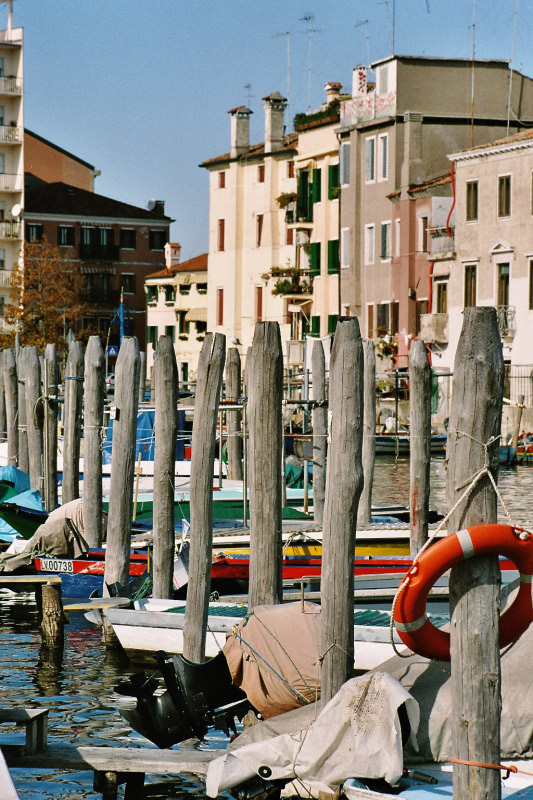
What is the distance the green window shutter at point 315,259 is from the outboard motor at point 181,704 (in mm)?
52593

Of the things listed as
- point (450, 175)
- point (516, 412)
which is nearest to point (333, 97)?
point (450, 175)

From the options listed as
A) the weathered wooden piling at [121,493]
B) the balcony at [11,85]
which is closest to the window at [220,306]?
the balcony at [11,85]

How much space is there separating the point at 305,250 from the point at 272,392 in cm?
5297

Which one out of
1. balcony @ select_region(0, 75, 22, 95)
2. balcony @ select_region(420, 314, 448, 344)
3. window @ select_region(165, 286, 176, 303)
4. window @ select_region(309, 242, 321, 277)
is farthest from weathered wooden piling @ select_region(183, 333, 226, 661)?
window @ select_region(165, 286, 176, 303)

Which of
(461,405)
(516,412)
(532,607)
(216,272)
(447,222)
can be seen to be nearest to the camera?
(461,405)

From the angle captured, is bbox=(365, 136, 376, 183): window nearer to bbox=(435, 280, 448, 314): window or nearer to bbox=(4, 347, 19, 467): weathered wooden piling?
bbox=(435, 280, 448, 314): window

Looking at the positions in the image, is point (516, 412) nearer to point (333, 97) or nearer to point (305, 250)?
point (305, 250)

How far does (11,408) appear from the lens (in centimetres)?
2442

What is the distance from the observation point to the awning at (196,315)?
7422 centimetres

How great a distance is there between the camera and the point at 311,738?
8.28 metres

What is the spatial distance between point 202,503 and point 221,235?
195 feet

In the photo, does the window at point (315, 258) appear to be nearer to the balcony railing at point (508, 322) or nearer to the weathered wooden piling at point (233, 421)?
the balcony railing at point (508, 322)

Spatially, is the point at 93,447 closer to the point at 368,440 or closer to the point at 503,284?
the point at 368,440

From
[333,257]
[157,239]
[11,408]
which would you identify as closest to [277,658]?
[11,408]
